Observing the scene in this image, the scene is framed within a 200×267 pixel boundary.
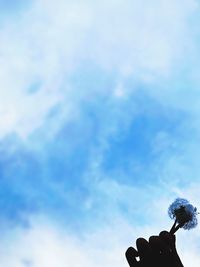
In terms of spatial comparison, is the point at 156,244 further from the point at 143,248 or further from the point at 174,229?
the point at 174,229

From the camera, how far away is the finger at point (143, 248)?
1442 cm

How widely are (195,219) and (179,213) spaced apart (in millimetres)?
710

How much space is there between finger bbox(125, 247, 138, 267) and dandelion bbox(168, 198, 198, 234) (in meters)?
2.34

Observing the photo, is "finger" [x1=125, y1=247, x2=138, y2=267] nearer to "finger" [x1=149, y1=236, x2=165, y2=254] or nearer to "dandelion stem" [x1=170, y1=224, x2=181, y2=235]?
"finger" [x1=149, y1=236, x2=165, y2=254]

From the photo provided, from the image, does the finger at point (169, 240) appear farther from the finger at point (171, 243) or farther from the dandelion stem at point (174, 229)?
the dandelion stem at point (174, 229)

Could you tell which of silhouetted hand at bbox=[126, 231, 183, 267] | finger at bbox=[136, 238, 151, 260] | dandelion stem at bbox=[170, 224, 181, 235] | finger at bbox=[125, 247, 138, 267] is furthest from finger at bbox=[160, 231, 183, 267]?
finger at bbox=[125, 247, 138, 267]

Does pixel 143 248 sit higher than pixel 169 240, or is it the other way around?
pixel 143 248

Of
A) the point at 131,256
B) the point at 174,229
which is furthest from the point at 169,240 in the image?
the point at 131,256

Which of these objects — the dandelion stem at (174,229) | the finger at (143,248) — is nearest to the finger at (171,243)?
the dandelion stem at (174,229)

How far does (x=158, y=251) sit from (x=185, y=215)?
6.74 ft

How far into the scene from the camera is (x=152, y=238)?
14.3 m

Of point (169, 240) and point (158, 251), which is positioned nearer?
point (169, 240)

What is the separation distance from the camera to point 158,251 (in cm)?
1407

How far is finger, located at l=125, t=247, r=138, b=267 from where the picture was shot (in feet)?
49.3
